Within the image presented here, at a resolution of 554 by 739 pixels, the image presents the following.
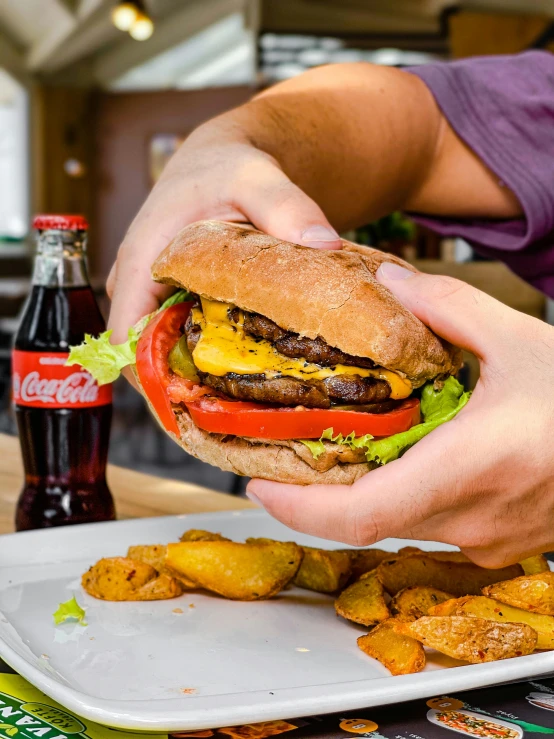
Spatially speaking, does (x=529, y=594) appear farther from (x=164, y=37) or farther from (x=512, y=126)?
(x=164, y=37)

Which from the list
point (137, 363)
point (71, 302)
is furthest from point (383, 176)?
point (137, 363)

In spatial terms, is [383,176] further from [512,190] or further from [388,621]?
[388,621]

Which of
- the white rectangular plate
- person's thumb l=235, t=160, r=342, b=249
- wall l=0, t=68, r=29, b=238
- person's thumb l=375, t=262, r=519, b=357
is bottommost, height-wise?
the white rectangular plate

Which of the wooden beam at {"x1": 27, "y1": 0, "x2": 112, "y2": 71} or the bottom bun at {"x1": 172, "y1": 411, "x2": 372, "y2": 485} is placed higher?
the wooden beam at {"x1": 27, "y1": 0, "x2": 112, "y2": 71}

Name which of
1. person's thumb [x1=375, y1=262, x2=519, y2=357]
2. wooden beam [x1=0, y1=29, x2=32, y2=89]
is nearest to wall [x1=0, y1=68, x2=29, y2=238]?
wooden beam [x1=0, y1=29, x2=32, y2=89]

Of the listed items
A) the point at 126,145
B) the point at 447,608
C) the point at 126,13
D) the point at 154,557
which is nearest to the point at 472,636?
the point at 447,608

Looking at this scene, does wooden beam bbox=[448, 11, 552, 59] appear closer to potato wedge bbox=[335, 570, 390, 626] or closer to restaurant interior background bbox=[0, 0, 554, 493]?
restaurant interior background bbox=[0, 0, 554, 493]

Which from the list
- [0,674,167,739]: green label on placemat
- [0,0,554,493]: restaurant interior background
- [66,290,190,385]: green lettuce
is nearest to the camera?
[0,674,167,739]: green label on placemat
